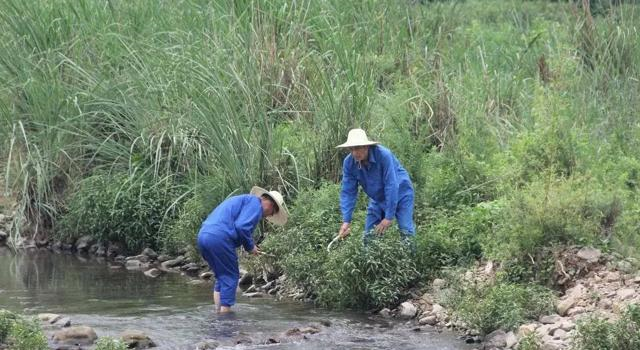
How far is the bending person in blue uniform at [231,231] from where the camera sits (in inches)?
405

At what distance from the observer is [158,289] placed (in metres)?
12.0

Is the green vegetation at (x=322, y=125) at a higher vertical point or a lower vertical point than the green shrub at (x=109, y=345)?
higher

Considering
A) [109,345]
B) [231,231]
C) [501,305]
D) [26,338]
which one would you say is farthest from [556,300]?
[26,338]

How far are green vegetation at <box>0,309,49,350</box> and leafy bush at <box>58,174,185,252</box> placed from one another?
14.3 ft

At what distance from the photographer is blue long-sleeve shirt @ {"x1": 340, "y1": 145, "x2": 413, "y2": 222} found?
34.8 feet

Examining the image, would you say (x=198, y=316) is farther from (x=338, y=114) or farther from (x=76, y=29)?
(x=76, y=29)

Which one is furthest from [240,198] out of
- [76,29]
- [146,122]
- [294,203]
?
[76,29]

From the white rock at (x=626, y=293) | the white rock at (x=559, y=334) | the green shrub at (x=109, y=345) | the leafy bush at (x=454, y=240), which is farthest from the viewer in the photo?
the leafy bush at (x=454, y=240)

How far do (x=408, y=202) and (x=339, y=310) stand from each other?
1.17m

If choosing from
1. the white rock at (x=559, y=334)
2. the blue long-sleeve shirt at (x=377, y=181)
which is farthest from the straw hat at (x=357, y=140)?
the white rock at (x=559, y=334)

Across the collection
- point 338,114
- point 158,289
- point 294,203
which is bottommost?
point 158,289

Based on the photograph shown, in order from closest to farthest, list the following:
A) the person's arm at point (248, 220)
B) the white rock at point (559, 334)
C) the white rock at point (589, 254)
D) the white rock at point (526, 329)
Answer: the white rock at point (559, 334) → the white rock at point (526, 329) → the white rock at point (589, 254) → the person's arm at point (248, 220)

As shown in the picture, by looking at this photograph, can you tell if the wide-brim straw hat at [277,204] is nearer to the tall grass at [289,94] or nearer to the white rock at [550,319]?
the tall grass at [289,94]

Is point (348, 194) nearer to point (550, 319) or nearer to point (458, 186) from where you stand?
point (458, 186)
